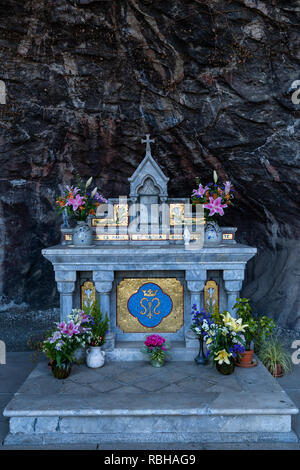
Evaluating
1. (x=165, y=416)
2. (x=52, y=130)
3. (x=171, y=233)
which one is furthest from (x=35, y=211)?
(x=165, y=416)

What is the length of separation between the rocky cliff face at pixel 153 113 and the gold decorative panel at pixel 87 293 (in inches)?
193

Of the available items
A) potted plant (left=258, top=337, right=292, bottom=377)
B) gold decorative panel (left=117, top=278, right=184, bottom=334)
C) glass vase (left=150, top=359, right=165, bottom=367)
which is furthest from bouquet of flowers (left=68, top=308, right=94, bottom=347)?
potted plant (left=258, top=337, right=292, bottom=377)

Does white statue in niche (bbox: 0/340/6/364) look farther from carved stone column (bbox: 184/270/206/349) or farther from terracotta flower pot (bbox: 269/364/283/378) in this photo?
terracotta flower pot (bbox: 269/364/283/378)

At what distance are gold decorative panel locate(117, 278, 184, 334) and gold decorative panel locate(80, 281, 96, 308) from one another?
58cm

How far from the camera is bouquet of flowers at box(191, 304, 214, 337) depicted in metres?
7.07

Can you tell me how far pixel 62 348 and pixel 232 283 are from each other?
3711 millimetres

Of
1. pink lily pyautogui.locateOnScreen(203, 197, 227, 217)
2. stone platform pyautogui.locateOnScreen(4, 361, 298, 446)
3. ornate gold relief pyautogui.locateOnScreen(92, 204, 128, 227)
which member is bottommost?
stone platform pyautogui.locateOnScreen(4, 361, 298, 446)

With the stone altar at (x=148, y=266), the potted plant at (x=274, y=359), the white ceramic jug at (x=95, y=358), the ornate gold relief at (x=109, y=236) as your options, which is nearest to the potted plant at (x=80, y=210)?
the stone altar at (x=148, y=266)

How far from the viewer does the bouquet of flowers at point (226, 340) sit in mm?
6695

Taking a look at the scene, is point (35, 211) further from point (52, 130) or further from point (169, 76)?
point (169, 76)

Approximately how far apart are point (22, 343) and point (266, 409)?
24.0 feet

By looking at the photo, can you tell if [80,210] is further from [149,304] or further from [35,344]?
[35,344]

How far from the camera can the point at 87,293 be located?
27.0ft

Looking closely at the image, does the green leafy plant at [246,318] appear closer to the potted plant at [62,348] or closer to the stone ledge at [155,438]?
the stone ledge at [155,438]
